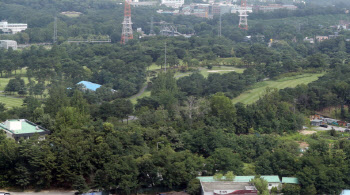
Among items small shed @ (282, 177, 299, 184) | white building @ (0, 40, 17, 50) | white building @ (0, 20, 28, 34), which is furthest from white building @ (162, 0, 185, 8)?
small shed @ (282, 177, 299, 184)

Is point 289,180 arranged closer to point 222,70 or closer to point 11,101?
point 11,101

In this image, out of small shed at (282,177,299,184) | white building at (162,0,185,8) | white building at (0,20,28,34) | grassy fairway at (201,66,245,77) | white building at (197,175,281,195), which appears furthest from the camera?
white building at (162,0,185,8)

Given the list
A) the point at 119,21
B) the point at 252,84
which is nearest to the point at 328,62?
the point at 252,84

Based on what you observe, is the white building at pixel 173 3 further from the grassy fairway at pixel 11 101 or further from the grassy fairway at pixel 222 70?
the grassy fairway at pixel 11 101

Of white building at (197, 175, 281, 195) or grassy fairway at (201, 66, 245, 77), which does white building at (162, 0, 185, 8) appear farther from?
white building at (197, 175, 281, 195)

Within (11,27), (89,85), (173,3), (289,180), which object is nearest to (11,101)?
(89,85)

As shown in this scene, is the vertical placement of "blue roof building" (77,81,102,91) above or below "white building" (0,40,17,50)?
below
